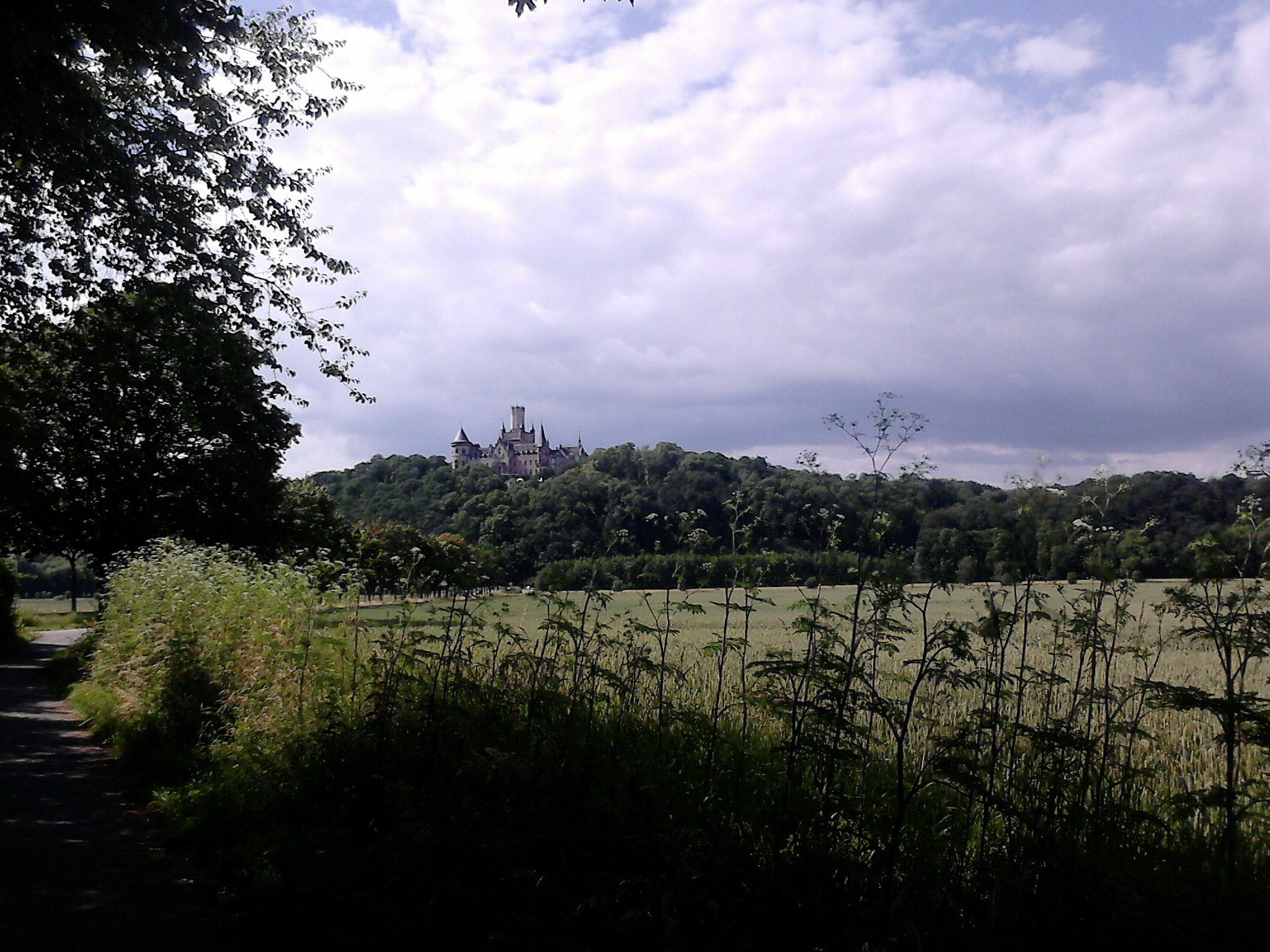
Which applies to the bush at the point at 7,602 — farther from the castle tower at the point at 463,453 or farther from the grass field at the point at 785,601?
the grass field at the point at 785,601

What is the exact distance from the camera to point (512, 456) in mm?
21719

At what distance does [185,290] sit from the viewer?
10.6 metres

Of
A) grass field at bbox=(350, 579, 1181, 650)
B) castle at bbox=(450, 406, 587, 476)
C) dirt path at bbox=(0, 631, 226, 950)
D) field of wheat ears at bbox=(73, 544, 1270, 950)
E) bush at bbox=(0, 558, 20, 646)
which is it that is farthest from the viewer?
bush at bbox=(0, 558, 20, 646)

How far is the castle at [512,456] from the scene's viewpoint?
47.6 feet

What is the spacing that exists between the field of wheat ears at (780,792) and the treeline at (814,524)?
8.5 inches

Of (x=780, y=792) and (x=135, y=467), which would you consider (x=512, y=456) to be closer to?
(x=135, y=467)

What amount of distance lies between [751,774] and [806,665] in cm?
135

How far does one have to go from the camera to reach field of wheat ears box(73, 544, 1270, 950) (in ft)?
13.1

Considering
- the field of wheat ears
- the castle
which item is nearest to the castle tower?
the castle

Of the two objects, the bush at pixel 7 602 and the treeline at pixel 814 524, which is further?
the bush at pixel 7 602

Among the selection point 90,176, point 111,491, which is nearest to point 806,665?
point 90,176

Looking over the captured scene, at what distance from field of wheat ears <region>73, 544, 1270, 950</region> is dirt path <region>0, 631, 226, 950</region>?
319mm

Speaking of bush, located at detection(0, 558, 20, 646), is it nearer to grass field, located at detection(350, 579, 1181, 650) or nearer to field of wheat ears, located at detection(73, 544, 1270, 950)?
grass field, located at detection(350, 579, 1181, 650)

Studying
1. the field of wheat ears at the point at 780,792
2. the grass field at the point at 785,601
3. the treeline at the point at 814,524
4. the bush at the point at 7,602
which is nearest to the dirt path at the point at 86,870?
the field of wheat ears at the point at 780,792
